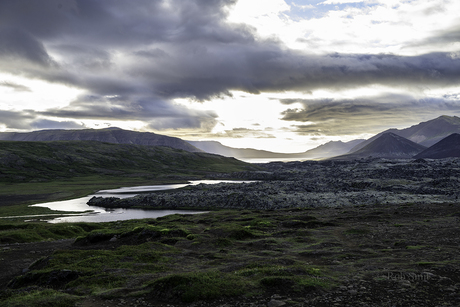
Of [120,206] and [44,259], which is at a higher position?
[44,259]

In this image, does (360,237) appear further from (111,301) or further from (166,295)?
(111,301)

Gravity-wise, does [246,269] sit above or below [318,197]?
above

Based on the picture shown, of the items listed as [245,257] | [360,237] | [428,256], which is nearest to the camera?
[428,256]

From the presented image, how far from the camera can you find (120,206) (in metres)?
126

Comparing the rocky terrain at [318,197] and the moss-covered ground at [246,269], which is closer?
the moss-covered ground at [246,269]

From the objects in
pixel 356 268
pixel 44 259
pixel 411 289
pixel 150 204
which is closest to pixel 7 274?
pixel 44 259

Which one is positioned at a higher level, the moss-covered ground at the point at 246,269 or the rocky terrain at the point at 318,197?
the moss-covered ground at the point at 246,269

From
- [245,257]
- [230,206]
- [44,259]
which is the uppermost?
[44,259]

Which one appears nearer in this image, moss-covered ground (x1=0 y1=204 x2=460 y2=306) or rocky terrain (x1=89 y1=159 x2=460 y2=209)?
moss-covered ground (x1=0 y1=204 x2=460 y2=306)

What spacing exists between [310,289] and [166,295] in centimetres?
→ 1037

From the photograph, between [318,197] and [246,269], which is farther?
[318,197]

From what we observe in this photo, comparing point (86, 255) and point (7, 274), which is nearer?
point (7, 274)

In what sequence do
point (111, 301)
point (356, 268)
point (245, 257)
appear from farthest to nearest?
point (245, 257)
point (356, 268)
point (111, 301)

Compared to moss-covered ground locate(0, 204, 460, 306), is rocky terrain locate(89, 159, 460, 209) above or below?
below
